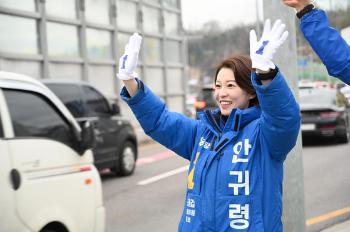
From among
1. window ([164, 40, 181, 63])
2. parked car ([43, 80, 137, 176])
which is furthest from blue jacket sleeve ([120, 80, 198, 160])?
window ([164, 40, 181, 63])

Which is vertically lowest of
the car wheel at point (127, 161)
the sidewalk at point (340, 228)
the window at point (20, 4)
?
the sidewalk at point (340, 228)

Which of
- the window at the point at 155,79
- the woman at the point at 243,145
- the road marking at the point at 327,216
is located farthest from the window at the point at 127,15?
Result: the woman at the point at 243,145

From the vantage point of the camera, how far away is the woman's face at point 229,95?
2.66 metres

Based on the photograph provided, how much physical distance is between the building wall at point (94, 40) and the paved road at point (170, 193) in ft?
12.3

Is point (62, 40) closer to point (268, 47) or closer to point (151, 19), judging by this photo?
point (151, 19)

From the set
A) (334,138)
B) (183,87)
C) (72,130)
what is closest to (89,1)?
(183,87)

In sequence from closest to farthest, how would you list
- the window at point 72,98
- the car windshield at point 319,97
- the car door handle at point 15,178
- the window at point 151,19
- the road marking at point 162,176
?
1. the car door handle at point 15,178
2. the window at point 72,98
3. the road marking at point 162,176
4. the car windshield at point 319,97
5. the window at point 151,19

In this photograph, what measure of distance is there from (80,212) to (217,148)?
2327 millimetres

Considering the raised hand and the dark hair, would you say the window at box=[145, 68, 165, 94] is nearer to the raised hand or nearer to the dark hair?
the dark hair

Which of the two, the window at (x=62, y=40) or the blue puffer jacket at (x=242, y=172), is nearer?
the blue puffer jacket at (x=242, y=172)

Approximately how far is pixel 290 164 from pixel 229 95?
60.1 inches

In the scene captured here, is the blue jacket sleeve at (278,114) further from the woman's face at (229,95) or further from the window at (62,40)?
the window at (62,40)

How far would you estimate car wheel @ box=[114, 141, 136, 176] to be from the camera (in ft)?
35.6

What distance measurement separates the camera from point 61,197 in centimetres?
436
